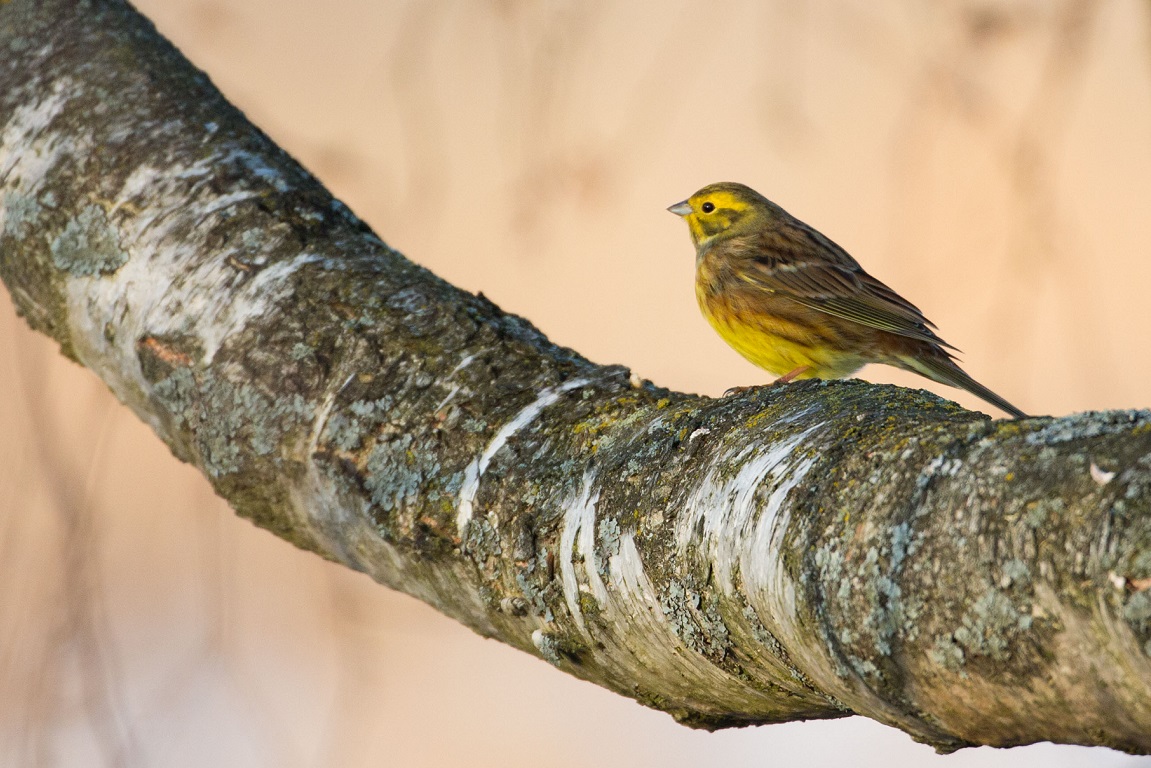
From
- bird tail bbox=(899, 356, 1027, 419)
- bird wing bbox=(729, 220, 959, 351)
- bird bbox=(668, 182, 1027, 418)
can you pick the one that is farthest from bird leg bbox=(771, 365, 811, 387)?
bird tail bbox=(899, 356, 1027, 419)

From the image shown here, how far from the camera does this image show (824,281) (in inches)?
177

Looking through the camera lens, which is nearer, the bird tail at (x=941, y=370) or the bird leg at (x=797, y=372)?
the bird tail at (x=941, y=370)

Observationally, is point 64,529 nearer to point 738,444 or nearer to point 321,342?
point 321,342

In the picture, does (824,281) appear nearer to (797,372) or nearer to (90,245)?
(797,372)

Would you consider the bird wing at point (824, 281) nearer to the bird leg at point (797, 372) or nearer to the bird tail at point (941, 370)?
the bird tail at point (941, 370)

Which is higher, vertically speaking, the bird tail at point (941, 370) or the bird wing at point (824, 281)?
the bird wing at point (824, 281)

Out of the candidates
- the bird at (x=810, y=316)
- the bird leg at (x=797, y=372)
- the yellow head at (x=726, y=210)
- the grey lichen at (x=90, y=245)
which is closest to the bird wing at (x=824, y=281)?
the bird at (x=810, y=316)

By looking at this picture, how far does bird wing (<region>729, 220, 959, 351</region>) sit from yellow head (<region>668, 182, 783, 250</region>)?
0.34 ft

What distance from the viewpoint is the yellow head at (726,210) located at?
4.80 m

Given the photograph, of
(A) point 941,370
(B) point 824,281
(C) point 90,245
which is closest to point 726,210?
(B) point 824,281

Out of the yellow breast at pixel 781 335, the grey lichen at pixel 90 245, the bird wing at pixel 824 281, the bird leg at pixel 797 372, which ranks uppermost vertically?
the bird wing at pixel 824 281

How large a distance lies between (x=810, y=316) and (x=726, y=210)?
0.74 meters

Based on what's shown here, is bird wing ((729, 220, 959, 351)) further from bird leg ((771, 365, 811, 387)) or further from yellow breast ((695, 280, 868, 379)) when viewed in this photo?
bird leg ((771, 365, 811, 387))

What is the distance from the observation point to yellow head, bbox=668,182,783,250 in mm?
4805
